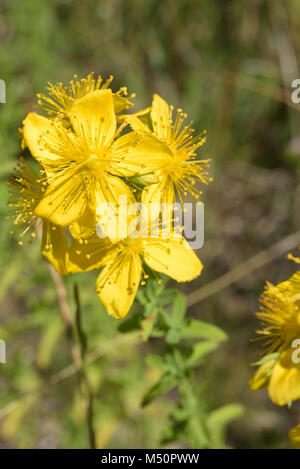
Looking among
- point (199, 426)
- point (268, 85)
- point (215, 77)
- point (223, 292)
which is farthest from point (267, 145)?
point (199, 426)

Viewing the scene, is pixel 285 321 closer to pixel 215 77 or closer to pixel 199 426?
pixel 199 426

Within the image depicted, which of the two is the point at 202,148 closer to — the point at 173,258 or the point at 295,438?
the point at 173,258

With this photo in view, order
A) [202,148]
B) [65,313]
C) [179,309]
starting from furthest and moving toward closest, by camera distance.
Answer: [202,148]
[65,313]
[179,309]

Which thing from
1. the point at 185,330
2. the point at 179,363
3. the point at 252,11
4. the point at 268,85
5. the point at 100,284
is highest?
the point at 252,11

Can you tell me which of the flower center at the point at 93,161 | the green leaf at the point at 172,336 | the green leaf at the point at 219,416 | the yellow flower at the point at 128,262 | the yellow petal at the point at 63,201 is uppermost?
the flower center at the point at 93,161

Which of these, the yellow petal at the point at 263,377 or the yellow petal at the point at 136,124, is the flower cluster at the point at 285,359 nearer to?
the yellow petal at the point at 263,377

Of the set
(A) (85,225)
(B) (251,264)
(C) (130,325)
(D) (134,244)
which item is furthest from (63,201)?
(B) (251,264)

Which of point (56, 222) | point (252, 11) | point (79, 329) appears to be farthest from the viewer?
point (252, 11)

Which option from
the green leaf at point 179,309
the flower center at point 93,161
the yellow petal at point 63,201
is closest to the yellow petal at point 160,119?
the flower center at point 93,161
